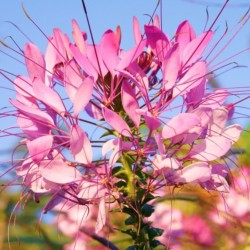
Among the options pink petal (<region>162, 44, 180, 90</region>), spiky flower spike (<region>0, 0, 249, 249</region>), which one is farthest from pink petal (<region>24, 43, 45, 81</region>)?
pink petal (<region>162, 44, 180, 90</region>)

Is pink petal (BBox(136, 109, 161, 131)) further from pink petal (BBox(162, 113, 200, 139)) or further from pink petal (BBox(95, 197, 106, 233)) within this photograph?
pink petal (BBox(95, 197, 106, 233))

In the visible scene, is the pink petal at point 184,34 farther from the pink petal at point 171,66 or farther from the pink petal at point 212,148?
the pink petal at point 212,148

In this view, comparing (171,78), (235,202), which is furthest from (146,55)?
(235,202)

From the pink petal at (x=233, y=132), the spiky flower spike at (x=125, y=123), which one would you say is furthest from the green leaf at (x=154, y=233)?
the pink petal at (x=233, y=132)

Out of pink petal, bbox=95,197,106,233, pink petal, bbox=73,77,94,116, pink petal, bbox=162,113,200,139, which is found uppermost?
pink petal, bbox=73,77,94,116

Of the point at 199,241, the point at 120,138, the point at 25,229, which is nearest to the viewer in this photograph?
the point at 120,138

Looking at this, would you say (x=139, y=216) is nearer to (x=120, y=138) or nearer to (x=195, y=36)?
(x=120, y=138)

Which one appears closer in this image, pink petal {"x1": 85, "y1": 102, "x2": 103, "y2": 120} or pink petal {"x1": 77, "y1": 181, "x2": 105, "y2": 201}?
pink petal {"x1": 77, "y1": 181, "x2": 105, "y2": 201}
